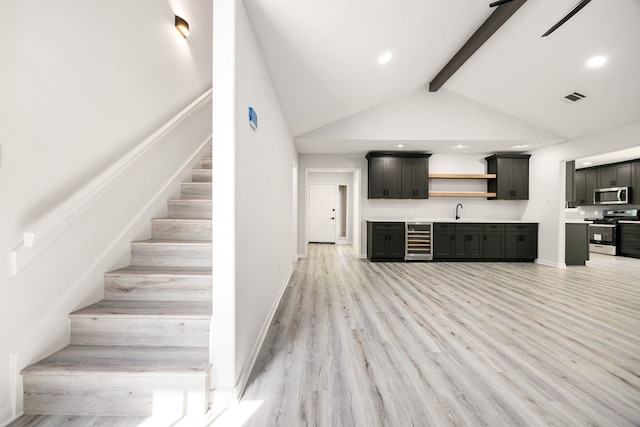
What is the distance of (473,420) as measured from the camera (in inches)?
50.0

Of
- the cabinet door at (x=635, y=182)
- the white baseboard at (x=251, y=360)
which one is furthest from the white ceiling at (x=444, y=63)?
the cabinet door at (x=635, y=182)

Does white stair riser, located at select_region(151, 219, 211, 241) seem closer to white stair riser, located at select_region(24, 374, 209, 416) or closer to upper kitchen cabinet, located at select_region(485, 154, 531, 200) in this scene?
white stair riser, located at select_region(24, 374, 209, 416)

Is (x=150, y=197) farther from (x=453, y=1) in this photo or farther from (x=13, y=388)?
(x=453, y=1)

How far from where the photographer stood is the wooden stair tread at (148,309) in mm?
1515

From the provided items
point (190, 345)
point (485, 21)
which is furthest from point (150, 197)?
point (485, 21)

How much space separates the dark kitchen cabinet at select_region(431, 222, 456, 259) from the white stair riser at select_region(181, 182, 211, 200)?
14.7ft

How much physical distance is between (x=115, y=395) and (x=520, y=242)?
→ 661 centimetres

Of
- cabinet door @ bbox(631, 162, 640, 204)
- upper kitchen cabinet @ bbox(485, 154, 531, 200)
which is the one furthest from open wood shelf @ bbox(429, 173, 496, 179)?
cabinet door @ bbox(631, 162, 640, 204)

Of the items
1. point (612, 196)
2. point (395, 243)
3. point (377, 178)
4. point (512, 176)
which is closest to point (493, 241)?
point (512, 176)

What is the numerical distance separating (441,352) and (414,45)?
3.12 metres

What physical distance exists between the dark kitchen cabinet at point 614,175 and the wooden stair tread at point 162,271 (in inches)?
384

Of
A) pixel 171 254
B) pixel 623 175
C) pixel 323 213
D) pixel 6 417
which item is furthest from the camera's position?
pixel 323 213

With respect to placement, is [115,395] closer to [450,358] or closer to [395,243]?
[450,358]

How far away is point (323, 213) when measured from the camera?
27.2ft
